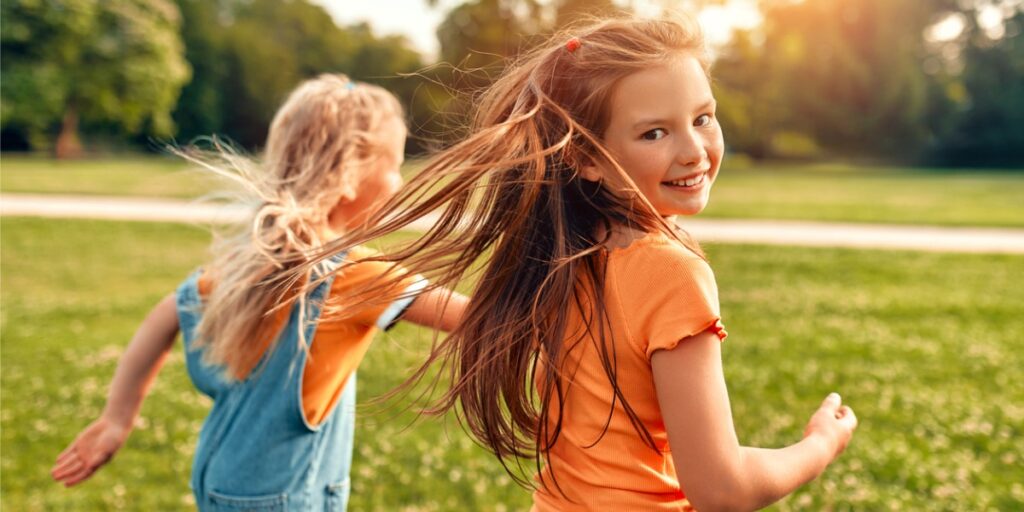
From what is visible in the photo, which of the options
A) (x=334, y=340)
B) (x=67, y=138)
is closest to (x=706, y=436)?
(x=334, y=340)

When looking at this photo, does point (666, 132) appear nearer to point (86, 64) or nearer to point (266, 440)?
point (266, 440)

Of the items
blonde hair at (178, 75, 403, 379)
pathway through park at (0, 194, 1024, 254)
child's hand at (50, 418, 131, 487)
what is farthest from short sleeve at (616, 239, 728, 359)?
pathway through park at (0, 194, 1024, 254)

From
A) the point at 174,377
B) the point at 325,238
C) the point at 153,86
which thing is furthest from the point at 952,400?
the point at 153,86

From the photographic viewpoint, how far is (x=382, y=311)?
2.44 meters

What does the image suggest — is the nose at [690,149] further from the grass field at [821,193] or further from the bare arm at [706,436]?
the grass field at [821,193]

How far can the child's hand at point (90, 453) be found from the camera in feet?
8.97

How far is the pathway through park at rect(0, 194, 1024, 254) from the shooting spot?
1434cm

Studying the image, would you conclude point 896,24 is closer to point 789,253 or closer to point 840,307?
point 789,253

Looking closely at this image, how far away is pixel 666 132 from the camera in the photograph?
5.91 ft

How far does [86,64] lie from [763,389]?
1841 inches

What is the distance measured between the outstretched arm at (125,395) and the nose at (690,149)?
1578mm

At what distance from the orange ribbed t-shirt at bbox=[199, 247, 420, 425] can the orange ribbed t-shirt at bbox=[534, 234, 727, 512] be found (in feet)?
2.61

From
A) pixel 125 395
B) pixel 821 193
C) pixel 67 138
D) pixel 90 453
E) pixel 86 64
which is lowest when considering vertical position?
pixel 67 138

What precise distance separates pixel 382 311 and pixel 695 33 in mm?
1057
